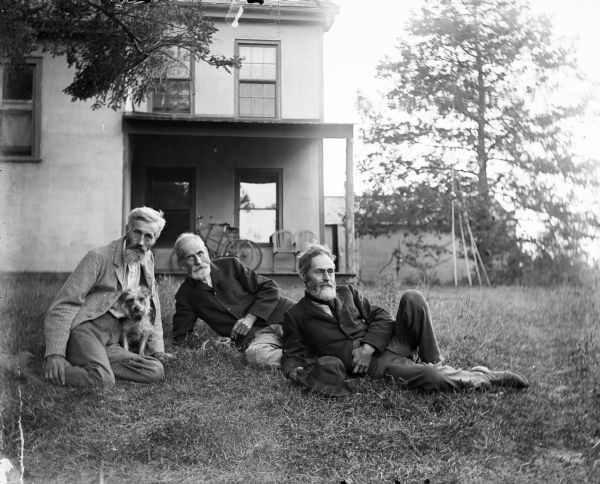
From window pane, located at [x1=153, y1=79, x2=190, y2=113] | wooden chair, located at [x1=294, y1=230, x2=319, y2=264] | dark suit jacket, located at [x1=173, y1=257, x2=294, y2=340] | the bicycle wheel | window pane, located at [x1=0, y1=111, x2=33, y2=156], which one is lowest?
dark suit jacket, located at [x1=173, y1=257, x2=294, y2=340]

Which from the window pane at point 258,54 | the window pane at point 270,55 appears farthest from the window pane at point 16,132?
the window pane at point 270,55

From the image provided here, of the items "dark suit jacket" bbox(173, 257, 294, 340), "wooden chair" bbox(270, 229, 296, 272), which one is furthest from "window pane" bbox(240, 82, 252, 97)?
"dark suit jacket" bbox(173, 257, 294, 340)

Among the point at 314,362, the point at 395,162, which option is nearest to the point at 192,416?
the point at 314,362

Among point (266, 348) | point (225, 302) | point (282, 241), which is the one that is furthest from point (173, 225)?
point (266, 348)

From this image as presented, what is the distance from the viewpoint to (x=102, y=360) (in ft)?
15.2

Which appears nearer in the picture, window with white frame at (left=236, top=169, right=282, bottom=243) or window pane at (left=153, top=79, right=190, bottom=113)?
window pane at (left=153, top=79, right=190, bottom=113)

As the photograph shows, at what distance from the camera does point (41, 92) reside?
615 centimetres

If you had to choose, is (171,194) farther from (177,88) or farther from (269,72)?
(269,72)

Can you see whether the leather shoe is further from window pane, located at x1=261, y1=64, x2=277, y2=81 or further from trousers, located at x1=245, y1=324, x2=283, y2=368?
window pane, located at x1=261, y1=64, x2=277, y2=81

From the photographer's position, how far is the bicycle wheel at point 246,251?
760cm

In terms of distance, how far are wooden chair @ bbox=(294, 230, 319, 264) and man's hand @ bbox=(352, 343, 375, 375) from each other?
2.62 m

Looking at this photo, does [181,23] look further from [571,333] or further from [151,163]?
[571,333]

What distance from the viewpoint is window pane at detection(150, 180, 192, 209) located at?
6891 mm

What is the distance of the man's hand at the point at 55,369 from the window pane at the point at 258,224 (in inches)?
138
